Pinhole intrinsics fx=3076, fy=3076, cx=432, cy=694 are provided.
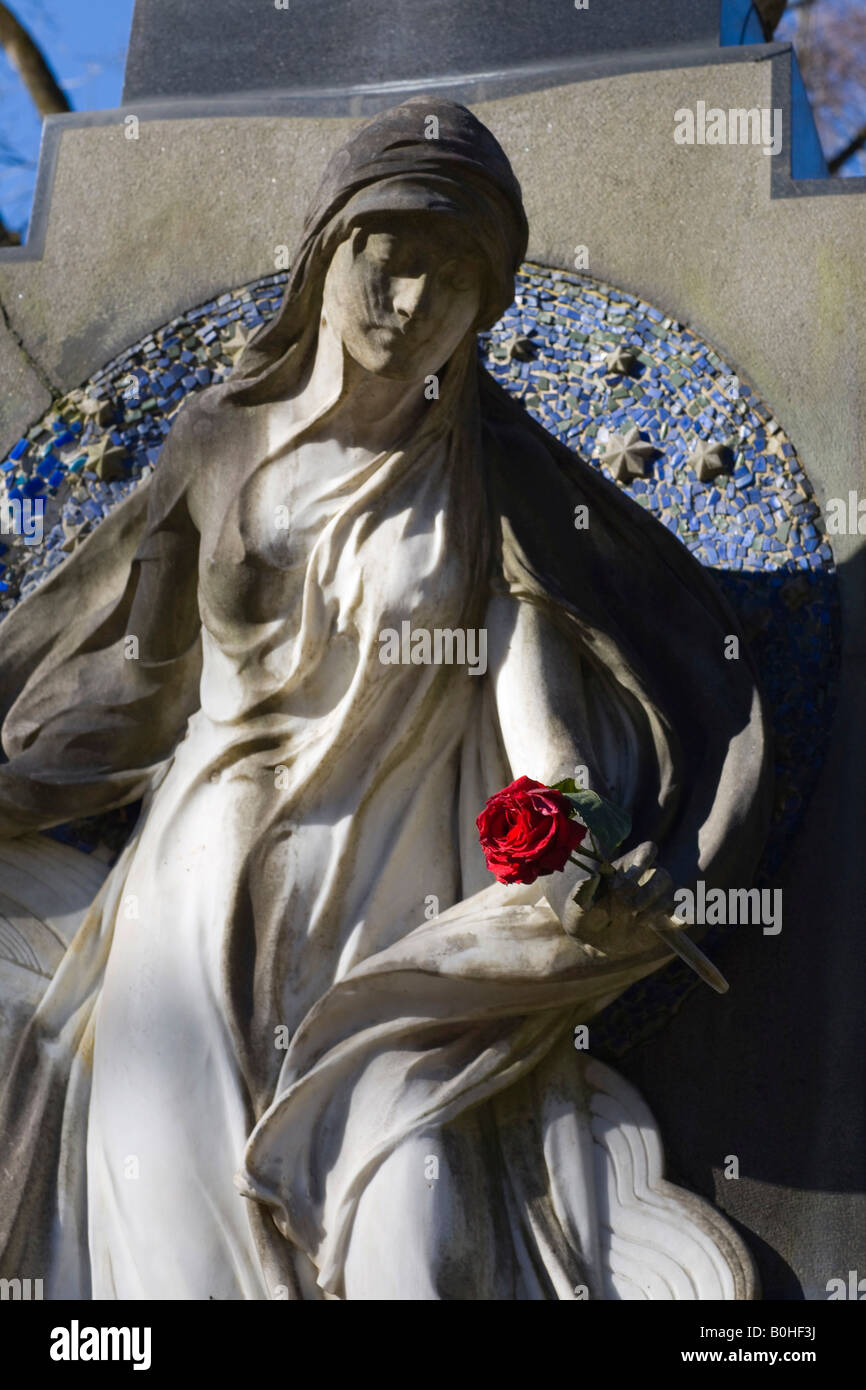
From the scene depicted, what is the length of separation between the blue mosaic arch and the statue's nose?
0.92m

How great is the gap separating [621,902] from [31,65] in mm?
6207

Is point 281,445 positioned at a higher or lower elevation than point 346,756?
higher

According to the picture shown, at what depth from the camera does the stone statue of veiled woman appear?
541 cm

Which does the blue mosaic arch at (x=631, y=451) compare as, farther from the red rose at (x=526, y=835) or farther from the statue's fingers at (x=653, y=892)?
the red rose at (x=526, y=835)

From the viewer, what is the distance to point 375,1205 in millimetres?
5332

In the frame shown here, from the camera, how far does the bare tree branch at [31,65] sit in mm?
10555

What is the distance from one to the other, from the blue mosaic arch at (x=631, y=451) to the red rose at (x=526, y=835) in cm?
→ 109

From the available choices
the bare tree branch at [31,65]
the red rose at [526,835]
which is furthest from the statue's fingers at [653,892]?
the bare tree branch at [31,65]

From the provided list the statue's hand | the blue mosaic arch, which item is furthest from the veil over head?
the statue's hand

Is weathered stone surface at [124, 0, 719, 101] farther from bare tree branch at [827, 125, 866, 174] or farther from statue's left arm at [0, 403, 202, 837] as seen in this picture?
bare tree branch at [827, 125, 866, 174]

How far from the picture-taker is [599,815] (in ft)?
16.8
